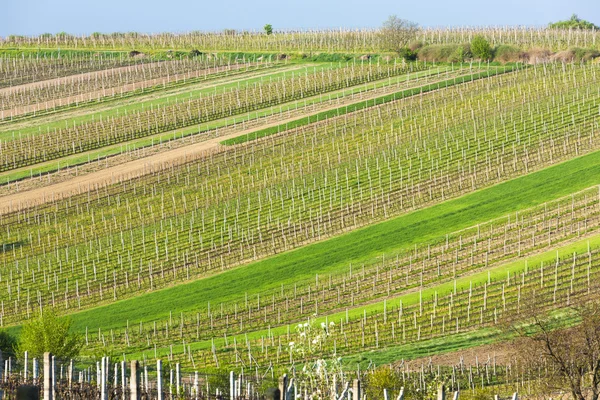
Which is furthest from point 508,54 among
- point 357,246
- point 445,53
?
point 357,246

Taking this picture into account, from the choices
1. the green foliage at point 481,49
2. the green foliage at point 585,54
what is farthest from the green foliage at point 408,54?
the green foliage at point 585,54

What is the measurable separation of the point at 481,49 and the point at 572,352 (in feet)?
246

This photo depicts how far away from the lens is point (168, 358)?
157ft

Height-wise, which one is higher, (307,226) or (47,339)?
(307,226)

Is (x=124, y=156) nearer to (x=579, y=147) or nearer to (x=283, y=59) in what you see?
(x=579, y=147)

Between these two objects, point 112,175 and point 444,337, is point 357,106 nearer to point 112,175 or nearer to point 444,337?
point 112,175

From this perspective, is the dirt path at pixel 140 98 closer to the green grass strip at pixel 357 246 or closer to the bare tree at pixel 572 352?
the green grass strip at pixel 357 246

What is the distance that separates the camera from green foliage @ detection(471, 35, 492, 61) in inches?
A: 4198

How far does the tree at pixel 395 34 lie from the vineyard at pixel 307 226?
33.0 feet

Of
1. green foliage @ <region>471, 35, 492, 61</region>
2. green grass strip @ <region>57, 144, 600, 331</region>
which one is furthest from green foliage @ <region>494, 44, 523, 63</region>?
green grass strip @ <region>57, 144, 600, 331</region>

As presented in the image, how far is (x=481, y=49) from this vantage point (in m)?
107

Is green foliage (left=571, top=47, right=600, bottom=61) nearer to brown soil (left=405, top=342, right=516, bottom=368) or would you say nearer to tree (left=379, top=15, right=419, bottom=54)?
tree (left=379, top=15, right=419, bottom=54)

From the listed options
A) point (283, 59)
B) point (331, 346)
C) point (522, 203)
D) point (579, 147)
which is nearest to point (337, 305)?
point (331, 346)

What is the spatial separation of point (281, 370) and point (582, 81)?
167 feet
